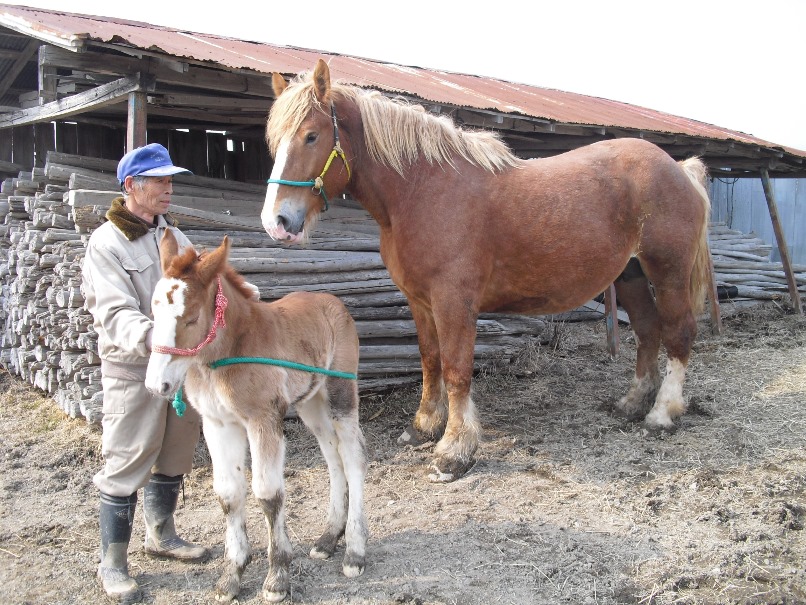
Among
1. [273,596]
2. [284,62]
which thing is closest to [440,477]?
[273,596]

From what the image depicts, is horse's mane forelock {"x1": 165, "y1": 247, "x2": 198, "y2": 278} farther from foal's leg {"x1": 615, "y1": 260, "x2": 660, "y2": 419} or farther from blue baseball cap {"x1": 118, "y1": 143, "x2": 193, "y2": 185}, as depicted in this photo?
foal's leg {"x1": 615, "y1": 260, "x2": 660, "y2": 419}

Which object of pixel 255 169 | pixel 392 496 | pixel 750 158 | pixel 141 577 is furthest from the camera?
pixel 750 158

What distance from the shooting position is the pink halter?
2564 millimetres

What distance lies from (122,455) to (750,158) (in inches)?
402

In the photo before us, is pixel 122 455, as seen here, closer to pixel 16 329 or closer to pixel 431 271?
pixel 431 271

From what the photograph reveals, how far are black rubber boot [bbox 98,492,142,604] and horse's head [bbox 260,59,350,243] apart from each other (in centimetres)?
169

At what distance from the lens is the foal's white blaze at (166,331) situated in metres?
2.54

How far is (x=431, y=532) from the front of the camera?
147 inches

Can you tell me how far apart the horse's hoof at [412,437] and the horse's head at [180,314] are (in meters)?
2.64

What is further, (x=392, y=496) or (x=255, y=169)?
(x=255, y=169)

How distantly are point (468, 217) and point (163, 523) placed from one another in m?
2.71

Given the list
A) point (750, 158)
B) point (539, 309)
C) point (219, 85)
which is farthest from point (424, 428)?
point (750, 158)

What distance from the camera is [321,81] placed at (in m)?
4.23

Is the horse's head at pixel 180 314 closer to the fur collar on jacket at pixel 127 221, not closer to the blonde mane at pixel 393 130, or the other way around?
the fur collar on jacket at pixel 127 221
